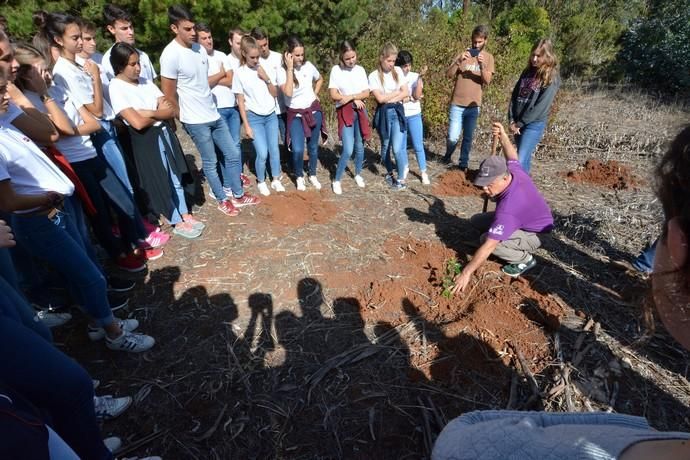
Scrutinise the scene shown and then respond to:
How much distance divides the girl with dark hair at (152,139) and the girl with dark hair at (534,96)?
13.0 ft

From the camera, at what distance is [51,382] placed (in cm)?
162

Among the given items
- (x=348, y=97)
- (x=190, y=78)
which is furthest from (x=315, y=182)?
(x=190, y=78)

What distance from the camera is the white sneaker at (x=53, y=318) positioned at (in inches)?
124

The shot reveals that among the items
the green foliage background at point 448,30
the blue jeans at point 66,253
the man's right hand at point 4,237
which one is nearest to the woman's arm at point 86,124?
the blue jeans at point 66,253

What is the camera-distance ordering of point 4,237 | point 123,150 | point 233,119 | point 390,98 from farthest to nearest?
point 233,119 < point 390,98 < point 123,150 < point 4,237

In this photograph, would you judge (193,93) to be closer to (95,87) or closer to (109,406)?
(95,87)

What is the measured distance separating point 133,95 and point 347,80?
8.33ft

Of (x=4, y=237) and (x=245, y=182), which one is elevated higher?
(x=4, y=237)

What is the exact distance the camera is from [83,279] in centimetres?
252

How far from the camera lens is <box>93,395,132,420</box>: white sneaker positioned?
2.48 metres

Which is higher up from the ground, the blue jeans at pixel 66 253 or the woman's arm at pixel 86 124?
the woman's arm at pixel 86 124

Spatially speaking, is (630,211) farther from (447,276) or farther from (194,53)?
(194,53)

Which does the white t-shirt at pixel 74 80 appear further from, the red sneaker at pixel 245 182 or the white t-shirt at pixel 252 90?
the red sneaker at pixel 245 182

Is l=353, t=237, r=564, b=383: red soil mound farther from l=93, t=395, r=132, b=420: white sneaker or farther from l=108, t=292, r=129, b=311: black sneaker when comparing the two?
l=108, t=292, r=129, b=311: black sneaker
